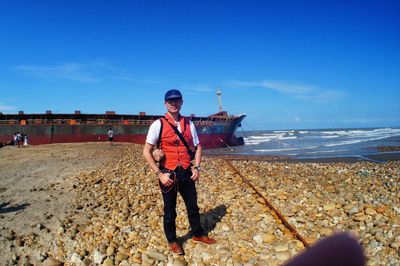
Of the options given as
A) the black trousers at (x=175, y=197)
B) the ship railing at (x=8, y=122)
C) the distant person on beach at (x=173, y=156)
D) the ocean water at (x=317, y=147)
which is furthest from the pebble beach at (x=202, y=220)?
the ship railing at (x=8, y=122)

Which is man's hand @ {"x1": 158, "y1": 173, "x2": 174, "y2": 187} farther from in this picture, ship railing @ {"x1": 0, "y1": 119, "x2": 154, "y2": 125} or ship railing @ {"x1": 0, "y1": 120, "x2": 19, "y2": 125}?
ship railing @ {"x1": 0, "y1": 120, "x2": 19, "y2": 125}

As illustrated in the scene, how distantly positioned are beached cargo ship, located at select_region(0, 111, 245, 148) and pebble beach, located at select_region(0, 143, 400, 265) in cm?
2280

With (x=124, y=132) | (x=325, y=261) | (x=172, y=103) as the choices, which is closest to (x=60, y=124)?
(x=124, y=132)

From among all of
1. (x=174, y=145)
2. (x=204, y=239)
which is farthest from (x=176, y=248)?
(x=174, y=145)

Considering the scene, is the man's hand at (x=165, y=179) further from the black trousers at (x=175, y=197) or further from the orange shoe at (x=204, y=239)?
the orange shoe at (x=204, y=239)

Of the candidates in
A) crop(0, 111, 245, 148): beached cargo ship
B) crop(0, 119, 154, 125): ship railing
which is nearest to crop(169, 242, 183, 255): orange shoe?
crop(0, 111, 245, 148): beached cargo ship

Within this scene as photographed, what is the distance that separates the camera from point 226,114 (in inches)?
1788

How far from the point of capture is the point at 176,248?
15.4ft

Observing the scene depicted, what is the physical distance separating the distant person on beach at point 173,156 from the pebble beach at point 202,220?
2.39 ft

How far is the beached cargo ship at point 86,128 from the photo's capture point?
30.3m

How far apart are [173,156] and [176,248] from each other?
4.40ft

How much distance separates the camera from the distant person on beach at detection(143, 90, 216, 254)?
4.33 meters

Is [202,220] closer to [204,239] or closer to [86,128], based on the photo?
[204,239]

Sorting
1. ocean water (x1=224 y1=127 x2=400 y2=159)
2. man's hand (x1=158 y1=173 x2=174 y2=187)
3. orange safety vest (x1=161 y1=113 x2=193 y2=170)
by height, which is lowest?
ocean water (x1=224 y1=127 x2=400 y2=159)
